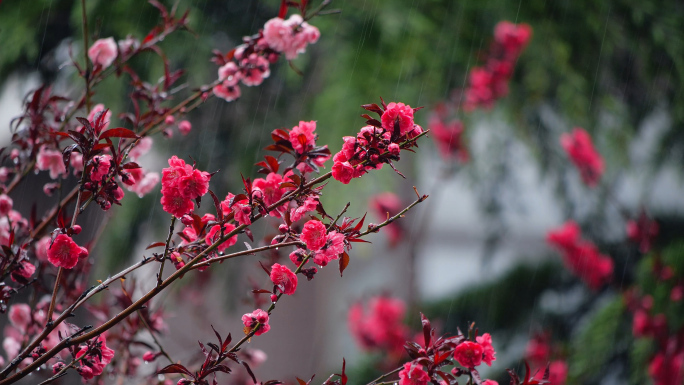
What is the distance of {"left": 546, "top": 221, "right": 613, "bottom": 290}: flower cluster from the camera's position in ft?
5.24

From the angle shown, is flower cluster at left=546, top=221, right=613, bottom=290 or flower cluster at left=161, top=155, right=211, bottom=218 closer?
flower cluster at left=161, top=155, right=211, bottom=218

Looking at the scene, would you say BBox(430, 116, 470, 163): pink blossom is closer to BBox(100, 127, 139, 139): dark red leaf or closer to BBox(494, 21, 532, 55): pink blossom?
BBox(494, 21, 532, 55): pink blossom

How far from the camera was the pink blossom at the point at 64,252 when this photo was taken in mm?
450

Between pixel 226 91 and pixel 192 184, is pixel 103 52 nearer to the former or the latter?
pixel 226 91

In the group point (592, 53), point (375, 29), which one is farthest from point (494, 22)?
point (375, 29)

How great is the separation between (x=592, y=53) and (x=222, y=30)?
1050mm

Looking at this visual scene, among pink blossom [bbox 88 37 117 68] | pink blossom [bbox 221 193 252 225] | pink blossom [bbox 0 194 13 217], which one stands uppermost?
pink blossom [bbox 88 37 117 68]

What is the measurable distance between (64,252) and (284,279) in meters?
0.19

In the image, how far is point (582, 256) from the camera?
5.28ft

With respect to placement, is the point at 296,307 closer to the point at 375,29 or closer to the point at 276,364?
the point at 276,364

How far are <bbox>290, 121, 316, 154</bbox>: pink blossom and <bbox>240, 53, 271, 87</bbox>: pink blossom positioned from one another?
180 millimetres

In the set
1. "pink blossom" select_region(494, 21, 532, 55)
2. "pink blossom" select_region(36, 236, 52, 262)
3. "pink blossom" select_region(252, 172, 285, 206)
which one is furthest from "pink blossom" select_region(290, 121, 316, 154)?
"pink blossom" select_region(494, 21, 532, 55)

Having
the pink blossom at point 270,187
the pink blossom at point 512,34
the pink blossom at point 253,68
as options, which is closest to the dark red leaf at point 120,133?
the pink blossom at point 270,187

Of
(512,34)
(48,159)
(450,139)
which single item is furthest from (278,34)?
(450,139)
